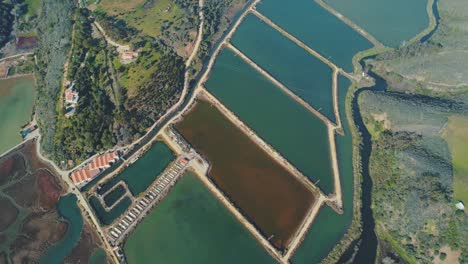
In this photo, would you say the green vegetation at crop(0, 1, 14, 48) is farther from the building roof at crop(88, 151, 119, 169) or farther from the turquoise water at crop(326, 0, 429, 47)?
the turquoise water at crop(326, 0, 429, 47)

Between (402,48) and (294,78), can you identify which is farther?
(402,48)

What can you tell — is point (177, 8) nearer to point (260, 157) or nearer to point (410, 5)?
point (260, 157)

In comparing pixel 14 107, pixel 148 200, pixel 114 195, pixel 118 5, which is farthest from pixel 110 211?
pixel 118 5

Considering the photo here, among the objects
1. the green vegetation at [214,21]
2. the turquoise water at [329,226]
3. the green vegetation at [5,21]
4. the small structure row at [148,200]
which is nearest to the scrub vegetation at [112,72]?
the green vegetation at [214,21]

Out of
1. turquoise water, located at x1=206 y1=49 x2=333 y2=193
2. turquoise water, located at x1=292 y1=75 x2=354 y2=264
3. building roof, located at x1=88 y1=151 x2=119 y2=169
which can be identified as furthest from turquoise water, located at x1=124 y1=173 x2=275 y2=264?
turquoise water, located at x1=206 y1=49 x2=333 y2=193

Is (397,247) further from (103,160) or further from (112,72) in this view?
(112,72)

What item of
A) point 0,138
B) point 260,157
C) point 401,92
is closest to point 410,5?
point 401,92
